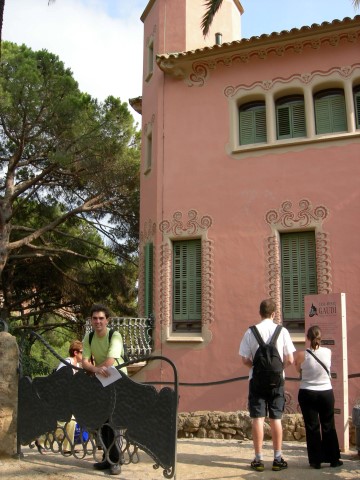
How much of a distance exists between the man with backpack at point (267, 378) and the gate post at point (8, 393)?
2637mm

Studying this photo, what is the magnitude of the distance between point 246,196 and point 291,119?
2040 mm

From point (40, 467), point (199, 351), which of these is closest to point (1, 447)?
point (40, 467)

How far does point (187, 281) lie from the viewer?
11633 millimetres

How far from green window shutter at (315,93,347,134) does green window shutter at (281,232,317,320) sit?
234 cm

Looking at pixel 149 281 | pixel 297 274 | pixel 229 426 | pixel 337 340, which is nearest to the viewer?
pixel 337 340

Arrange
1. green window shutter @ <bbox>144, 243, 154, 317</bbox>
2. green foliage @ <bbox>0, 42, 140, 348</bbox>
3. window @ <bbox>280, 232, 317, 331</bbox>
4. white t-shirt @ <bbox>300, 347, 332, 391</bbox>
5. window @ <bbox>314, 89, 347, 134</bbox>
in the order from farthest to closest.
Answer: green foliage @ <bbox>0, 42, 140, 348</bbox> → green window shutter @ <bbox>144, 243, 154, 317</bbox> → window @ <bbox>314, 89, 347, 134</bbox> → window @ <bbox>280, 232, 317, 331</bbox> → white t-shirt @ <bbox>300, 347, 332, 391</bbox>

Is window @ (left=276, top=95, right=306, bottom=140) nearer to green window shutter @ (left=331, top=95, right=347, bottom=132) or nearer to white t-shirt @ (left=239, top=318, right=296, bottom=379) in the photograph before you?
green window shutter @ (left=331, top=95, right=347, bottom=132)

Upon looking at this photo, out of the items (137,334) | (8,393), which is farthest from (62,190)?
(8,393)

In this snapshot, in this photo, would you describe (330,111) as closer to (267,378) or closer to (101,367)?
(267,378)

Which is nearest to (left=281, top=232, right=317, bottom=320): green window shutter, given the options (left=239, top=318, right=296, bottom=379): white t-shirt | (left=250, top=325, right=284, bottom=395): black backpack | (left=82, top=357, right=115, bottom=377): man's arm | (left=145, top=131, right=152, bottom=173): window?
(left=145, top=131, right=152, bottom=173): window

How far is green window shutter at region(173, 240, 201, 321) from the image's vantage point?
11.5 m

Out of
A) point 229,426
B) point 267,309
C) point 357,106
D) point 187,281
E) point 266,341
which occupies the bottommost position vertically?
point 229,426

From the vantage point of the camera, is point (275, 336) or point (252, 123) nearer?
point (275, 336)

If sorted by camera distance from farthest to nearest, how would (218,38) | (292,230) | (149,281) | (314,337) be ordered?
1. (218,38)
2. (149,281)
3. (292,230)
4. (314,337)
